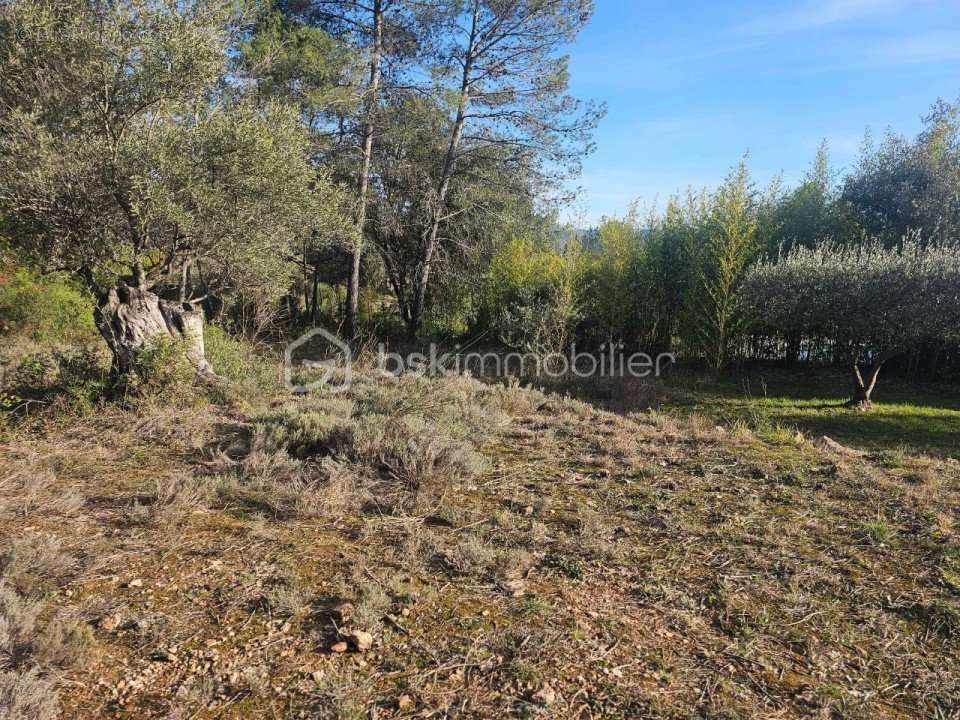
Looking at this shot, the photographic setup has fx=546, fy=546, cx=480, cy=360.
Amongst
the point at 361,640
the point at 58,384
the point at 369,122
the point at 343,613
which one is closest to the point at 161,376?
the point at 58,384

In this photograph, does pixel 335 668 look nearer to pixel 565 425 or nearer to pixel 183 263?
pixel 565 425

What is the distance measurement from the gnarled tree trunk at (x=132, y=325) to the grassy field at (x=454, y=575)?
1011 millimetres

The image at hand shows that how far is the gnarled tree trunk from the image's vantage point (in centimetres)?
593

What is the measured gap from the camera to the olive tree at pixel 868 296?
8.09 metres

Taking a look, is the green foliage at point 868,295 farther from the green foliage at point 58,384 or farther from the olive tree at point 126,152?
the green foliage at point 58,384

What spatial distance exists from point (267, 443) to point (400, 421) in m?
1.12

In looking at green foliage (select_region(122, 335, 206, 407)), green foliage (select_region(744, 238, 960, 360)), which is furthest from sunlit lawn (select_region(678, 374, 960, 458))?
green foliage (select_region(122, 335, 206, 407))

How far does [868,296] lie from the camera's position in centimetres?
834

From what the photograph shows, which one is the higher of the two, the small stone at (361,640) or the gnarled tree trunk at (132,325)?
the gnarled tree trunk at (132,325)

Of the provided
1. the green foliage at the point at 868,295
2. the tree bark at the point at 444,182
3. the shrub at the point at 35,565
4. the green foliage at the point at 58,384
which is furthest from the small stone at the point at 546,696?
the tree bark at the point at 444,182

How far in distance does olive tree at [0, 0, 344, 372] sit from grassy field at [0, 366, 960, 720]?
176 cm

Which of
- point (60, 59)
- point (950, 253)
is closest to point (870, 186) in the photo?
point (950, 253)

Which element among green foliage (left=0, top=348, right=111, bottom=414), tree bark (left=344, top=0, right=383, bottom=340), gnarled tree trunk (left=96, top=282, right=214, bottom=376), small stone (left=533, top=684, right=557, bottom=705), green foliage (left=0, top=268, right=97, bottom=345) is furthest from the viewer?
tree bark (left=344, top=0, right=383, bottom=340)

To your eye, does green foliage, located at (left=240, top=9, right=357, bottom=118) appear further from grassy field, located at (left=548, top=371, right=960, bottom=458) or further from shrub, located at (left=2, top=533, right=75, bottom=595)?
shrub, located at (left=2, top=533, right=75, bottom=595)
